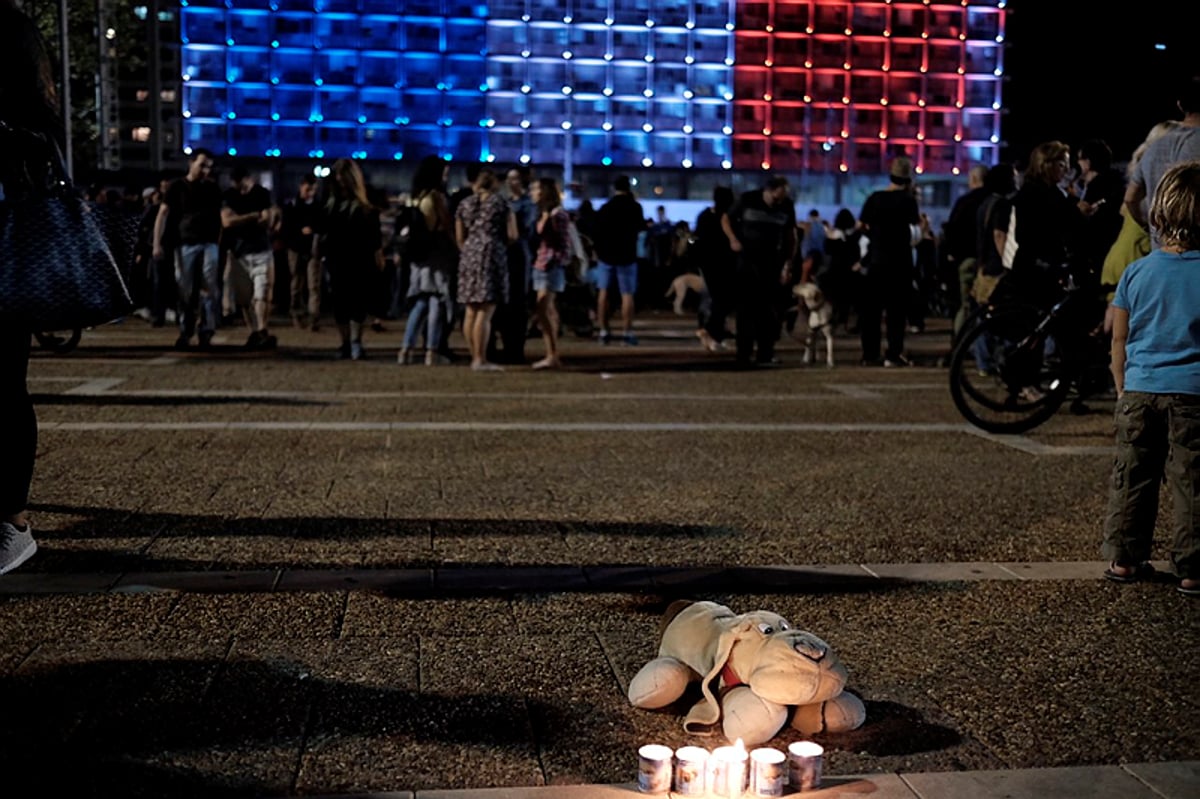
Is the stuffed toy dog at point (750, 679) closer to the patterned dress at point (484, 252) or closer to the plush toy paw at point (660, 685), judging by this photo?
the plush toy paw at point (660, 685)

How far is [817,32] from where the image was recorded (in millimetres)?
84812

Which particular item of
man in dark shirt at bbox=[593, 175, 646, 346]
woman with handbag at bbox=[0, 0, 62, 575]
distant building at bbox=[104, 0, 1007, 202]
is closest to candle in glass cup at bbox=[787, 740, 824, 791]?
woman with handbag at bbox=[0, 0, 62, 575]

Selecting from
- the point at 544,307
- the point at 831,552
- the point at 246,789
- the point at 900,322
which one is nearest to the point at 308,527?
the point at 831,552

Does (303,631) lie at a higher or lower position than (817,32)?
lower

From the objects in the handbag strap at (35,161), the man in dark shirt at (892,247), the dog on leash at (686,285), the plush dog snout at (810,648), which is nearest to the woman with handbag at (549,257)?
the man in dark shirt at (892,247)

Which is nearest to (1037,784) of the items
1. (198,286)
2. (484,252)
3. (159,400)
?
(159,400)

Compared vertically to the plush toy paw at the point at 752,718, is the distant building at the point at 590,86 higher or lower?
higher

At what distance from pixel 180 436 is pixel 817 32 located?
8036cm

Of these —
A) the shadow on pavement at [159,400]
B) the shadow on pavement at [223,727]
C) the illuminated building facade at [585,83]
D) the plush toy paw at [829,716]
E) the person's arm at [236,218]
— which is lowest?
the shadow on pavement at [159,400]

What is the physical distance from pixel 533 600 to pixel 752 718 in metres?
1.47

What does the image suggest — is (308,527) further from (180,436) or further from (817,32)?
(817,32)

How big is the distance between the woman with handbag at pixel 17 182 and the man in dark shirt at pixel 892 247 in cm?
1018

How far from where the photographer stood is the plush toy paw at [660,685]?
348 cm

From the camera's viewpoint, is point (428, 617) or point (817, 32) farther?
point (817, 32)
